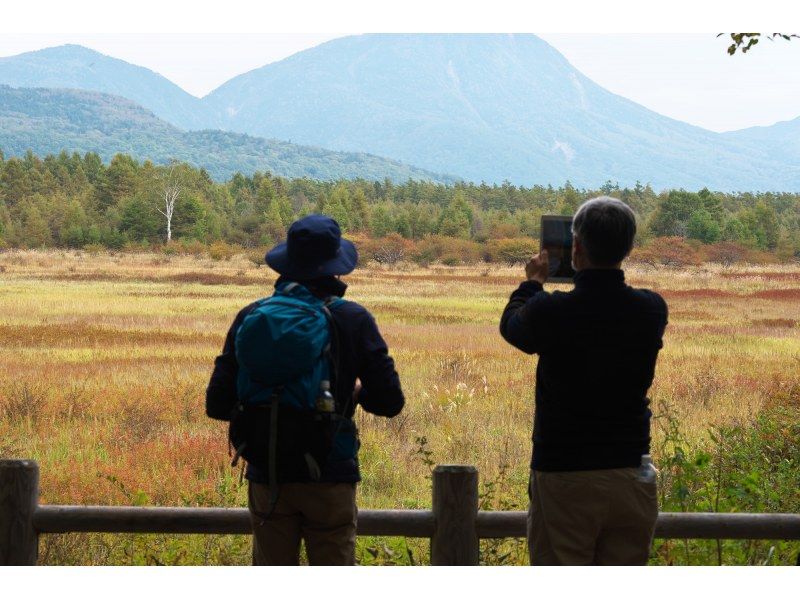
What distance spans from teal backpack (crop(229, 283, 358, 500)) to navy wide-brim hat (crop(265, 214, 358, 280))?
107 mm

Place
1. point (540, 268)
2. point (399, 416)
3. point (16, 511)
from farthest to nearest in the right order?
point (399, 416), point (16, 511), point (540, 268)

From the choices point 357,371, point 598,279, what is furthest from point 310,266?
point 598,279

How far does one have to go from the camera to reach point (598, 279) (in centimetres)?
330

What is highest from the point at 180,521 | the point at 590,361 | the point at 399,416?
the point at 590,361

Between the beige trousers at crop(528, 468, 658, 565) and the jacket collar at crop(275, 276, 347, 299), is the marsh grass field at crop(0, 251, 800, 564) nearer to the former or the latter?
the beige trousers at crop(528, 468, 658, 565)

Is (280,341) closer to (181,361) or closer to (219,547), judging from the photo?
(219,547)

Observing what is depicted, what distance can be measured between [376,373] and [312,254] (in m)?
0.45

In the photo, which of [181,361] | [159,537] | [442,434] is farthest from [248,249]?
[159,537]

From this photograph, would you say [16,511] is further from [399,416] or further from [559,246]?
[399,416]

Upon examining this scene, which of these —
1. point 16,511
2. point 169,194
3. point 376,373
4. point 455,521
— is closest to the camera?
point 376,373

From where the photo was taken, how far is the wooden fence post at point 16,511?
4.13 metres

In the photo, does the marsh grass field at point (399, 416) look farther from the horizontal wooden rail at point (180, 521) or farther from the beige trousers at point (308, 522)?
the beige trousers at point (308, 522)

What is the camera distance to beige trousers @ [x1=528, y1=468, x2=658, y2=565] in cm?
332

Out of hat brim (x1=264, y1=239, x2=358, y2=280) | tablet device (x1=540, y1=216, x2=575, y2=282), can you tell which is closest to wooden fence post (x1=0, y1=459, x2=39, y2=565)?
hat brim (x1=264, y1=239, x2=358, y2=280)
